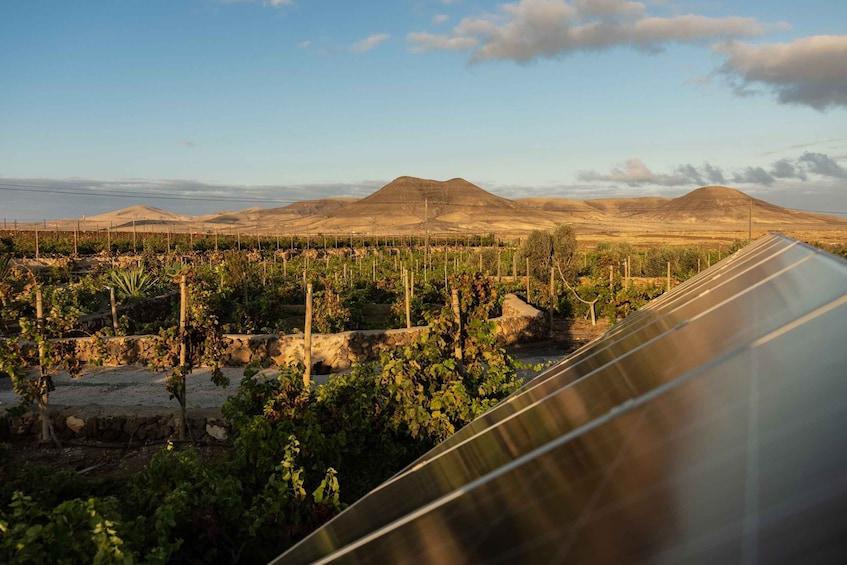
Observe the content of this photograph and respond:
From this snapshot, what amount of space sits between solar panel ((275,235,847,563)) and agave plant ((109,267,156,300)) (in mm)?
17687

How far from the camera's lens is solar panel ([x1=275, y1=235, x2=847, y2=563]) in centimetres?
68

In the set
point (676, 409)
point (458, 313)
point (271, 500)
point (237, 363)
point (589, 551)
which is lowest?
point (237, 363)

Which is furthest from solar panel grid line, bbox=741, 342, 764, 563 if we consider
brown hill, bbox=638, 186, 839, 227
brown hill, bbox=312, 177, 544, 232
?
brown hill, bbox=638, 186, 839, 227

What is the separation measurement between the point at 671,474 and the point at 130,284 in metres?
19.2

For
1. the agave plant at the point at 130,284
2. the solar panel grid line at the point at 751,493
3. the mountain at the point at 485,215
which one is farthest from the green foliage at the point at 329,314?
the mountain at the point at 485,215

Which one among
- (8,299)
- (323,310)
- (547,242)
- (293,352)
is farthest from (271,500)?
(547,242)

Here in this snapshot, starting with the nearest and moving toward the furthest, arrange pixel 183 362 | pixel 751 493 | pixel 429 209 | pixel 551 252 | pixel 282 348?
pixel 751 493
pixel 183 362
pixel 282 348
pixel 551 252
pixel 429 209

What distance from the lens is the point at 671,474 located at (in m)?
0.85

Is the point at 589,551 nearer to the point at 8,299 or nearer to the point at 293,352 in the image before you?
the point at 293,352

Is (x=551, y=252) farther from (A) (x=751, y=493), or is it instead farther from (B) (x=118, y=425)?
(A) (x=751, y=493)

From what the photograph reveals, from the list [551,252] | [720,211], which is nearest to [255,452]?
[551,252]

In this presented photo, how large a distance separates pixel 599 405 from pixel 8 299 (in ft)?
41.5

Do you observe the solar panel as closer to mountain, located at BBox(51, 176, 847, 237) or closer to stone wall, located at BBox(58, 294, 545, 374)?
stone wall, located at BBox(58, 294, 545, 374)

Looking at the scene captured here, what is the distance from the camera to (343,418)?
5.77 meters
